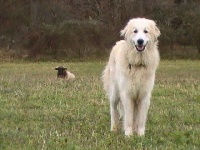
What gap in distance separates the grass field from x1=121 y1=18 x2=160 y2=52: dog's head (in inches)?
50.4

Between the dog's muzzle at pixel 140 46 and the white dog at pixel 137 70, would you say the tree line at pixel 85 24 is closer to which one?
the white dog at pixel 137 70

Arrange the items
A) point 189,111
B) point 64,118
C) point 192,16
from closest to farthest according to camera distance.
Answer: point 64,118, point 189,111, point 192,16

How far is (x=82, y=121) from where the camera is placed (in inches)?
310

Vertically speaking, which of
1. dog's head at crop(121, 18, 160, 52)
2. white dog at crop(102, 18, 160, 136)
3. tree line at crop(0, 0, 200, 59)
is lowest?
tree line at crop(0, 0, 200, 59)

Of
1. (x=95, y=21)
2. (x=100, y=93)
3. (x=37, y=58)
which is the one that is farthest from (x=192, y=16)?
(x=100, y=93)

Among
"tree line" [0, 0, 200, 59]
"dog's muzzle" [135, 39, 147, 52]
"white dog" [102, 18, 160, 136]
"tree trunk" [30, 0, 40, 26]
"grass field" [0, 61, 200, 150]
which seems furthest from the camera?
"tree trunk" [30, 0, 40, 26]

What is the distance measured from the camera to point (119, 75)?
7199mm

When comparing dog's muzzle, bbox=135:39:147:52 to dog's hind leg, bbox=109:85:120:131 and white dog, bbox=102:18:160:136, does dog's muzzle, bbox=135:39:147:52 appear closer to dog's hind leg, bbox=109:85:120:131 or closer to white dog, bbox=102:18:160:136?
white dog, bbox=102:18:160:136

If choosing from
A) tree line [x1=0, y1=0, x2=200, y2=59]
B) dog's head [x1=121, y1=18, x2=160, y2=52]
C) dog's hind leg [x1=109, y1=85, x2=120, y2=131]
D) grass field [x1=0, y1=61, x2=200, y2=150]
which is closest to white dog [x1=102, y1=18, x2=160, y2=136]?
dog's head [x1=121, y1=18, x2=160, y2=52]

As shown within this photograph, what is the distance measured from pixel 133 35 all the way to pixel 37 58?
26.3 meters

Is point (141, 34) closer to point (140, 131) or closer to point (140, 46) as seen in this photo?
point (140, 46)

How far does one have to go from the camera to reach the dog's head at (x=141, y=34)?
6.79 metres

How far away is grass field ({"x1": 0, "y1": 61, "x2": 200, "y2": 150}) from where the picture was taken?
6051 mm

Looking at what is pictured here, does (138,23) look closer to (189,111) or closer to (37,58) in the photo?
(189,111)
